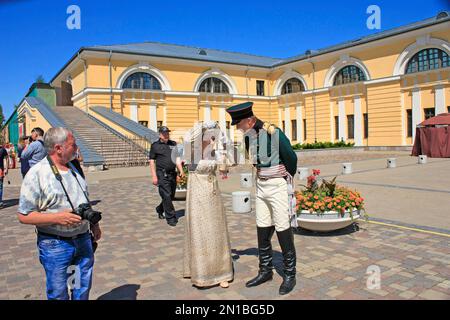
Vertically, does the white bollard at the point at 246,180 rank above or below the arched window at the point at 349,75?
below

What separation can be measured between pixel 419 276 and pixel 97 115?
27373mm

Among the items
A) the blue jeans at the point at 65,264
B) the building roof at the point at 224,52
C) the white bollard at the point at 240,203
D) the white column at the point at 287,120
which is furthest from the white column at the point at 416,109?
the blue jeans at the point at 65,264

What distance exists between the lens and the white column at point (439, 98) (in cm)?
2692

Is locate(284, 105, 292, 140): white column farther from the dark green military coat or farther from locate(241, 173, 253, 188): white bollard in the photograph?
the dark green military coat

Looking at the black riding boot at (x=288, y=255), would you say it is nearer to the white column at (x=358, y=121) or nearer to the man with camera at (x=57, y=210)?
the man with camera at (x=57, y=210)

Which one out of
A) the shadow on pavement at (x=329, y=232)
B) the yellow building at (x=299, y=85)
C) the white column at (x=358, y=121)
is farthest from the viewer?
the white column at (x=358, y=121)

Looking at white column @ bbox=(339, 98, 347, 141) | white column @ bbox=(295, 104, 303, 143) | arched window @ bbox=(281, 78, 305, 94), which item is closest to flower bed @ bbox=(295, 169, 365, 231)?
white column @ bbox=(339, 98, 347, 141)

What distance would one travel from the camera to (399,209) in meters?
8.03

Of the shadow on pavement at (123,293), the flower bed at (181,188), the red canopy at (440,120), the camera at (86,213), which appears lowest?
the shadow on pavement at (123,293)

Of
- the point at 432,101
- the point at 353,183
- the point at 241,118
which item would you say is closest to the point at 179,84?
the point at 432,101

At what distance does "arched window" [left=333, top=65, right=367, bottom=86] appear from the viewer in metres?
32.0

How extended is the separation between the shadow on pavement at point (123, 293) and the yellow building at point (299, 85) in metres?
28.3

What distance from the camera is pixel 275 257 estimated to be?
5.17 m
